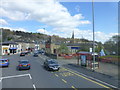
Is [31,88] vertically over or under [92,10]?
under

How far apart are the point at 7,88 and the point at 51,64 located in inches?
320

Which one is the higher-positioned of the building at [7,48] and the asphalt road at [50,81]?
the building at [7,48]

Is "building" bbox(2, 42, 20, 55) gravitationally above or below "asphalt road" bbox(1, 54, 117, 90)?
above

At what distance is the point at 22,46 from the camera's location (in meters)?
89.1

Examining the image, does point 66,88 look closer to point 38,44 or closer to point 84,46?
point 84,46

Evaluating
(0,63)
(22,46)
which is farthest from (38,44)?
(0,63)

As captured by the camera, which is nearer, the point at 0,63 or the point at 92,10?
the point at 92,10

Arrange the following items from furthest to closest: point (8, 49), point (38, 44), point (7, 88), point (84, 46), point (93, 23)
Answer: point (38, 44)
point (8, 49)
point (84, 46)
point (93, 23)
point (7, 88)

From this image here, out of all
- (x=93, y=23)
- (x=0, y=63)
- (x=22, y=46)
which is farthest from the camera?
(x=22, y=46)

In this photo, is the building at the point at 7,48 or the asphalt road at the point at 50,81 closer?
the asphalt road at the point at 50,81

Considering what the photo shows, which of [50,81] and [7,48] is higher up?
[7,48]

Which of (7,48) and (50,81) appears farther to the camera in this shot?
(7,48)

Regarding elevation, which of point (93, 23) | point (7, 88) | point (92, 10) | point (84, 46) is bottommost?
point (7, 88)

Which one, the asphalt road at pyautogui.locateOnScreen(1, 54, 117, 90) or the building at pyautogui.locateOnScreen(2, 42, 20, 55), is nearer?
the asphalt road at pyautogui.locateOnScreen(1, 54, 117, 90)
